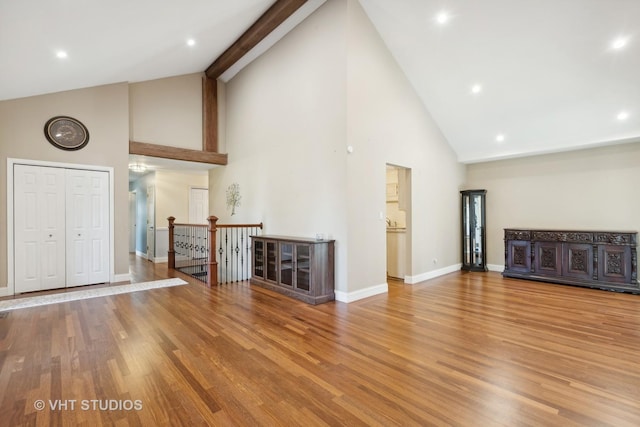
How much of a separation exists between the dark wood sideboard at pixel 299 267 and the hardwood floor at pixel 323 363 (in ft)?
0.94

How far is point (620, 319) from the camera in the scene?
3.45 meters

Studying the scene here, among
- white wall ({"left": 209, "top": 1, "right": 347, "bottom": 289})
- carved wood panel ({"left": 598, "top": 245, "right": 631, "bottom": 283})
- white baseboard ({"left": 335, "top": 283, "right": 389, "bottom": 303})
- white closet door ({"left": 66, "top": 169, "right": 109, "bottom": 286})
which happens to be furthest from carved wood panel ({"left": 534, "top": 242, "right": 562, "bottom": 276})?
white closet door ({"left": 66, "top": 169, "right": 109, "bottom": 286})

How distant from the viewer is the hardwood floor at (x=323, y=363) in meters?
1.83

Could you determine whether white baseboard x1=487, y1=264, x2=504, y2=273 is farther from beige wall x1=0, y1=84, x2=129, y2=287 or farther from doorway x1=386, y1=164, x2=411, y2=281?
beige wall x1=0, y1=84, x2=129, y2=287

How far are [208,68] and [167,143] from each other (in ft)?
6.39

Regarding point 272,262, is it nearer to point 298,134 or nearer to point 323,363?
point 298,134

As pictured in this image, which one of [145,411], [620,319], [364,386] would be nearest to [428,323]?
[364,386]

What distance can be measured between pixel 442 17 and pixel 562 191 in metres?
3.92

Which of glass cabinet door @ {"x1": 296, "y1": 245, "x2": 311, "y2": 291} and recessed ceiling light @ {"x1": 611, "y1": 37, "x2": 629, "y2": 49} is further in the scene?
glass cabinet door @ {"x1": 296, "y1": 245, "x2": 311, "y2": 291}

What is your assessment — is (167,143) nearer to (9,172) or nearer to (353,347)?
(9,172)

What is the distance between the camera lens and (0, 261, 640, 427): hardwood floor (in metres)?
1.83

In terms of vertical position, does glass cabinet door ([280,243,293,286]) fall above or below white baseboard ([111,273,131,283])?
above

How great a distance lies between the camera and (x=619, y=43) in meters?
3.69

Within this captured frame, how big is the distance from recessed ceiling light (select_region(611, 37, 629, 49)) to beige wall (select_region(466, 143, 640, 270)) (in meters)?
2.06
